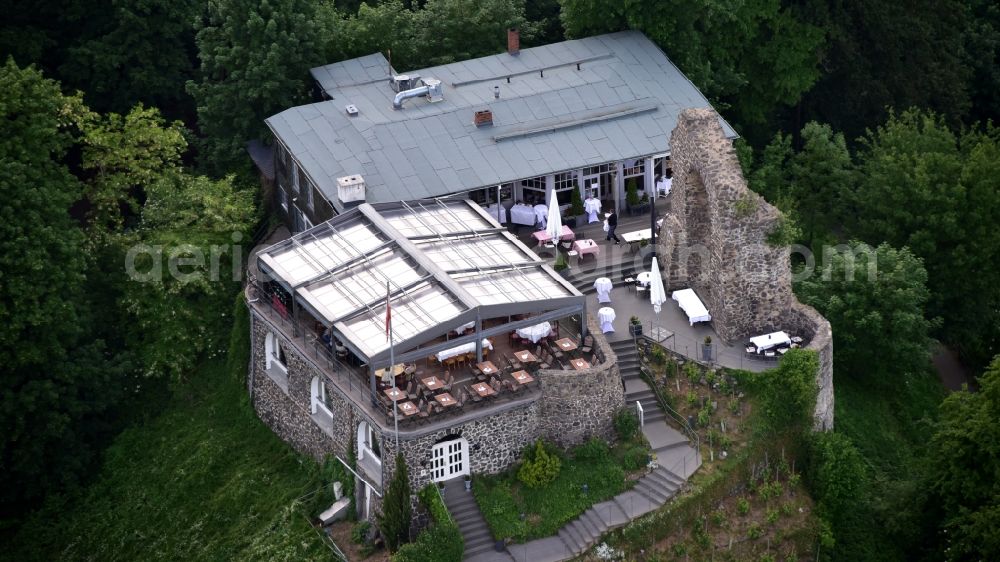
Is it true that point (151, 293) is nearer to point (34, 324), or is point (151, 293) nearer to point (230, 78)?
point (34, 324)

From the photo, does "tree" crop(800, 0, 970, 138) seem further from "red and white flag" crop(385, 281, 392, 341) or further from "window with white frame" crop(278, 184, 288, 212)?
"red and white flag" crop(385, 281, 392, 341)

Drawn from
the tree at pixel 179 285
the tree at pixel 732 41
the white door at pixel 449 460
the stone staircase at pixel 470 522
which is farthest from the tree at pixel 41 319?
the tree at pixel 732 41

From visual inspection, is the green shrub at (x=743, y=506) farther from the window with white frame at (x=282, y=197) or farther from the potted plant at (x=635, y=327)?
the window with white frame at (x=282, y=197)

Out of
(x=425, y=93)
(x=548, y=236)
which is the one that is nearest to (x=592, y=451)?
(x=548, y=236)

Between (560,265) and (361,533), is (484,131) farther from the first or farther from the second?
(361,533)

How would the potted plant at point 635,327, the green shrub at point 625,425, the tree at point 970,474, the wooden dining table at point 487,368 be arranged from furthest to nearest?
the potted plant at point 635,327 → the green shrub at point 625,425 → the wooden dining table at point 487,368 → the tree at point 970,474

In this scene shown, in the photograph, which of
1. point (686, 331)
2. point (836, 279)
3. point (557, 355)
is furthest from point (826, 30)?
point (557, 355)

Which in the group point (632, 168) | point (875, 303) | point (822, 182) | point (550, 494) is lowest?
point (550, 494)
